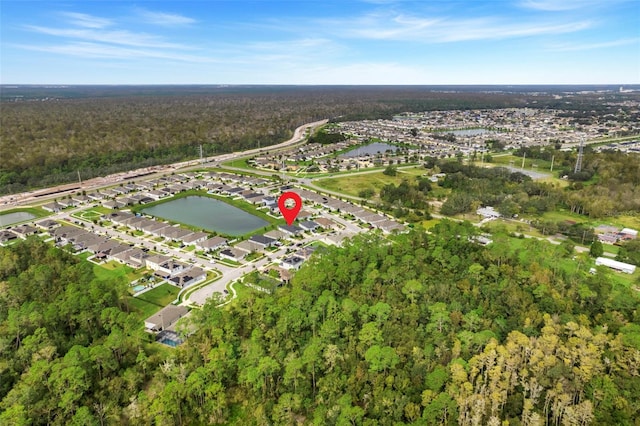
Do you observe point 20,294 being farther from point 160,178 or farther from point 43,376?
point 160,178

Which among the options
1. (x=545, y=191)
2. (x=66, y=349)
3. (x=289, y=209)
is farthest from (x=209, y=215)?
(x=545, y=191)

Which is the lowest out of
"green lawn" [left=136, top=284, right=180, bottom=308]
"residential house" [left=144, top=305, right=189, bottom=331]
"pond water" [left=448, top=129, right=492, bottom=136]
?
"green lawn" [left=136, top=284, right=180, bottom=308]

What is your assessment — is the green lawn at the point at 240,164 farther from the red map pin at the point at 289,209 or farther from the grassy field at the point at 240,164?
the red map pin at the point at 289,209

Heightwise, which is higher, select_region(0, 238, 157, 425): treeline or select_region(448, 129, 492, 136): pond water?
select_region(448, 129, 492, 136): pond water

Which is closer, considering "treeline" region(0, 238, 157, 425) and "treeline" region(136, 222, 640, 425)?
"treeline" region(0, 238, 157, 425)

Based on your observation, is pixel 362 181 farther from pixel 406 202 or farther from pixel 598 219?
pixel 598 219

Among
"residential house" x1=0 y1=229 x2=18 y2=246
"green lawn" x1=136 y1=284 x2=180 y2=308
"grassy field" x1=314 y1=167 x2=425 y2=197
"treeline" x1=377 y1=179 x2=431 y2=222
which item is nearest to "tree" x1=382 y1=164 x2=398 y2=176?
"grassy field" x1=314 y1=167 x2=425 y2=197

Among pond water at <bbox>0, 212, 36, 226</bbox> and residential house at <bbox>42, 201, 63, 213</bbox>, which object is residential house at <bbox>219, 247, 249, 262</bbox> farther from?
pond water at <bbox>0, 212, 36, 226</bbox>
